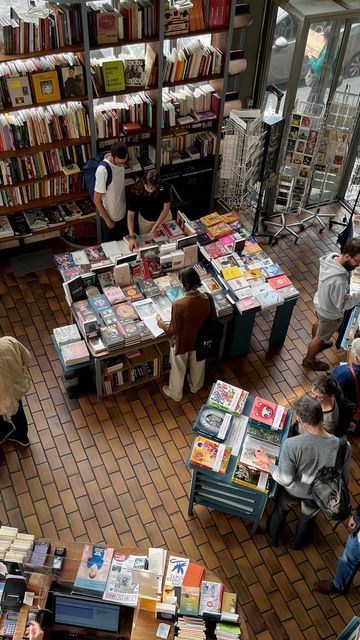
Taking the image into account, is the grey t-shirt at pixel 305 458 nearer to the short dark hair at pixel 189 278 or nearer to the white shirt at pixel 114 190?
the short dark hair at pixel 189 278

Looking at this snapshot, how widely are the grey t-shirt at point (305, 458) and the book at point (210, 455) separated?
57 cm

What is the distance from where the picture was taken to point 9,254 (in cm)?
832

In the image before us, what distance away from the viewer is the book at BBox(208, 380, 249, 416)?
5.70 meters

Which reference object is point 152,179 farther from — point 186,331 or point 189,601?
point 189,601

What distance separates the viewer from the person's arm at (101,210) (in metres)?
7.28

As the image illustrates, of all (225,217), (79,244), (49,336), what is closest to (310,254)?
(225,217)

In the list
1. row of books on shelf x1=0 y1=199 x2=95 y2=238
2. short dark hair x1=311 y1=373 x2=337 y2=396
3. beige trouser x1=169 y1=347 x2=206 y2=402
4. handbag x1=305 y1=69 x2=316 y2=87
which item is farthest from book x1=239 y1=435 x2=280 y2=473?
handbag x1=305 y1=69 x2=316 y2=87

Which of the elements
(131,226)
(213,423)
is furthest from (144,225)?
(213,423)

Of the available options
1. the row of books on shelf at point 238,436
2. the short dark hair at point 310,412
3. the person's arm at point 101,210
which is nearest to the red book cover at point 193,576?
the row of books on shelf at point 238,436

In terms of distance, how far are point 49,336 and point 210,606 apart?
387 centimetres

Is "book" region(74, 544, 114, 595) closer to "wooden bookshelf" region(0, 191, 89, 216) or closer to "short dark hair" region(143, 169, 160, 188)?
"short dark hair" region(143, 169, 160, 188)

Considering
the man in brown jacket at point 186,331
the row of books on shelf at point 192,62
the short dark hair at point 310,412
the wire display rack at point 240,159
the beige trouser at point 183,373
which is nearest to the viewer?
the short dark hair at point 310,412

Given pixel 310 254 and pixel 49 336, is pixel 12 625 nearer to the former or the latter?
pixel 49 336

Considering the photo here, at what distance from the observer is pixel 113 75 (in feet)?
23.6
